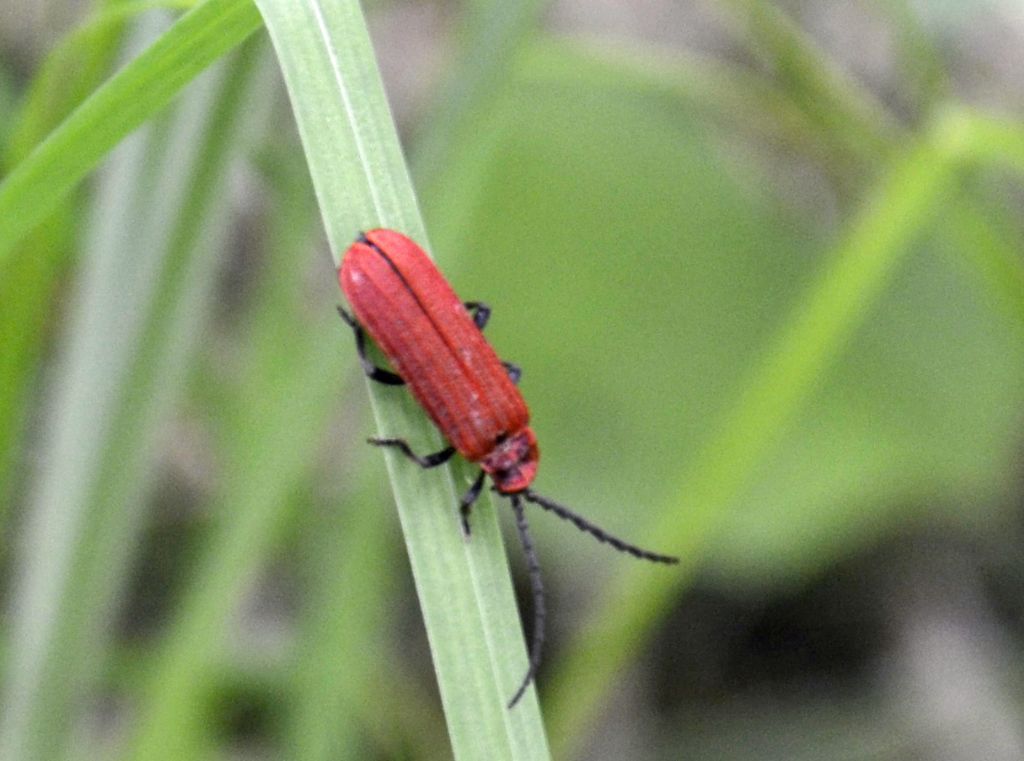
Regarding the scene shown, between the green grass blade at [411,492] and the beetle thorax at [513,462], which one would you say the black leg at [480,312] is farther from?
the green grass blade at [411,492]

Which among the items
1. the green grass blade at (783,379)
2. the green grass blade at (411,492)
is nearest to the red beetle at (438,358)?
the green grass blade at (411,492)

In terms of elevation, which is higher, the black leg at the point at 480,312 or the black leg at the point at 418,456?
the black leg at the point at 480,312

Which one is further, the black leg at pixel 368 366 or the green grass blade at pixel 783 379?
the green grass blade at pixel 783 379

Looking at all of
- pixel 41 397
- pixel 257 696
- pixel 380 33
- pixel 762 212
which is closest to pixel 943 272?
pixel 762 212

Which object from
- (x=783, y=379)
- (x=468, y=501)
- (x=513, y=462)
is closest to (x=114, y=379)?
(x=513, y=462)

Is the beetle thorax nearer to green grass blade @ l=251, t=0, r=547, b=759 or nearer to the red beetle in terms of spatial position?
the red beetle

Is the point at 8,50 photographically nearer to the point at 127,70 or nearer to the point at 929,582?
the point at 127,70

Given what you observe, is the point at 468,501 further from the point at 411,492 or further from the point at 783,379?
the point at 783,379

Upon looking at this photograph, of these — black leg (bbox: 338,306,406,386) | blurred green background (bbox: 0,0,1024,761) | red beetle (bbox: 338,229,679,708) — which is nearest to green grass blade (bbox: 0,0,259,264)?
red beetle (bbox: 338,229,679,708)
